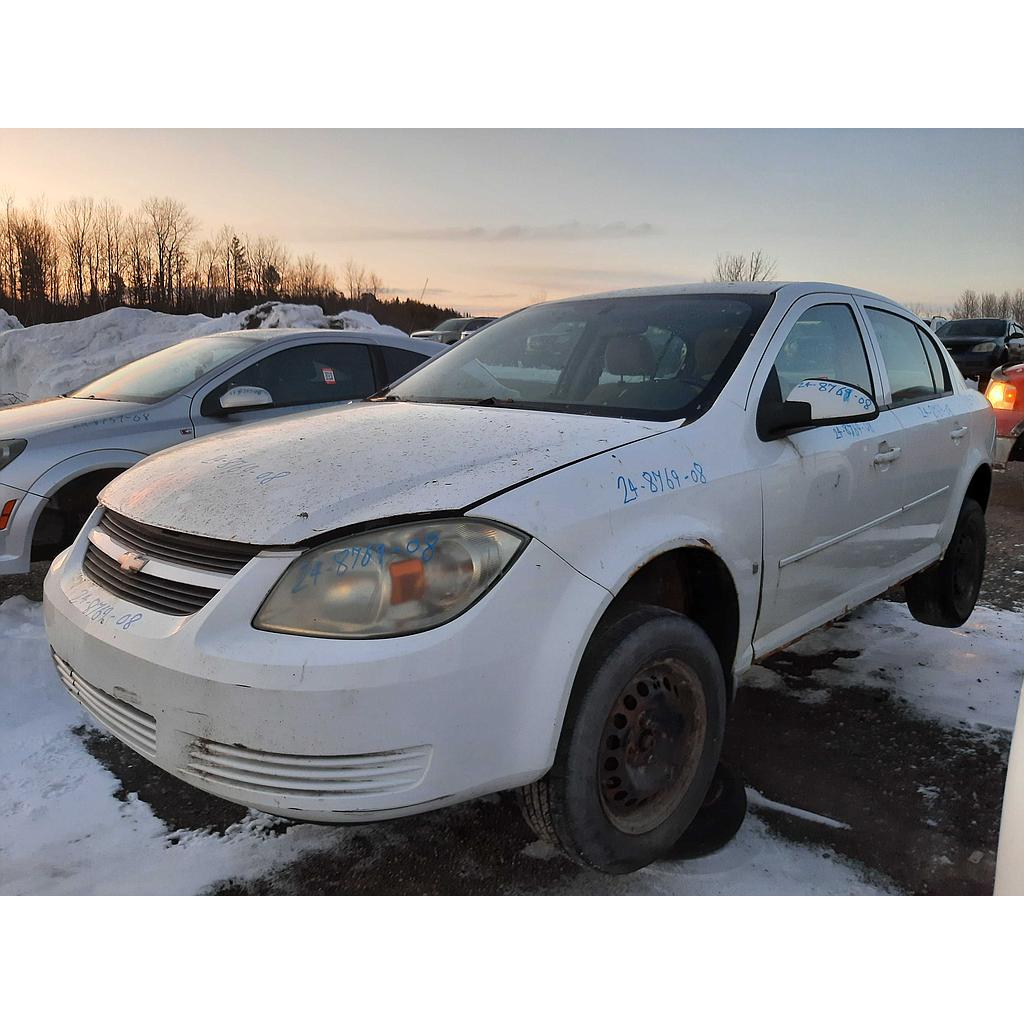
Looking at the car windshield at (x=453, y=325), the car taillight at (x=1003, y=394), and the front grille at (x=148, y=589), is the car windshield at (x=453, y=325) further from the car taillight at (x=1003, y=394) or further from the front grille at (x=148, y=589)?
the front grille at (x=148, y=589)

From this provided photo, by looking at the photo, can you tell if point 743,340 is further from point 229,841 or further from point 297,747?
point 229,841

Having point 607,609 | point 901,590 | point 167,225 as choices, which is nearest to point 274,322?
point 167,225

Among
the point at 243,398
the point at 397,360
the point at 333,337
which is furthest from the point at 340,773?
the point at 397,360

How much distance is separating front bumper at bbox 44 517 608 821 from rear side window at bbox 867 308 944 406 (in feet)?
7.56

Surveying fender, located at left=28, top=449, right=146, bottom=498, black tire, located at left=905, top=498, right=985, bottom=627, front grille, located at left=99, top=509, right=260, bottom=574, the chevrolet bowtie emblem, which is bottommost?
black tire, located at left=905, top=498, right=985, bottom=627

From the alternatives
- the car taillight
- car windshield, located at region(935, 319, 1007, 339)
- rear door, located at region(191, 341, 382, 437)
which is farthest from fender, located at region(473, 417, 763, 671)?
car windshield, located at region(935, 319, 1007, 339)

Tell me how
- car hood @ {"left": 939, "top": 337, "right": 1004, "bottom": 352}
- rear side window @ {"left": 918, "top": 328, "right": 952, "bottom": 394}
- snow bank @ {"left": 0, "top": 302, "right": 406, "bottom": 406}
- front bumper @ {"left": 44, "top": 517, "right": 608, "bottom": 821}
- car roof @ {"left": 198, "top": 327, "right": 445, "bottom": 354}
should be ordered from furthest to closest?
snow bank @ {"left": 0, "top": 302, "right": 406, "bottom": 406} < car hood @ {"left": 939, "top": 337, "right": 1004, "bottom": 352} < car roof @ {"left": 198, "top": 327, "right": 445, "bottom": 354} < rear side window @ {"left": 918, "top": 328, "right": 952, "bottom": 394} < front bumper @ {"left": 44, "top": 517, "right": 608, "bottom": 821}

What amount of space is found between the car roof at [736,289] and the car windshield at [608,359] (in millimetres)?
51

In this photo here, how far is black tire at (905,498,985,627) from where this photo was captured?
13.1 ft

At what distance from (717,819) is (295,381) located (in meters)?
3.77

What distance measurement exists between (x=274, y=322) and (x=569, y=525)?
24.4m

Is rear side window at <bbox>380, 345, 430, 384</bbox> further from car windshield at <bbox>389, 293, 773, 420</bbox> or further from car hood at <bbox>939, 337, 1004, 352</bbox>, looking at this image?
car hood at <bbox>939, 337, 1004, 352</bbox>

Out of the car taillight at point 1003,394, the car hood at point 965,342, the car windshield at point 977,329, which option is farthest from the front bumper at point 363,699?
the car windshield at point 977,329

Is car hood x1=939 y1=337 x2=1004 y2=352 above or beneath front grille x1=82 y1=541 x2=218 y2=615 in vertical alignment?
above
